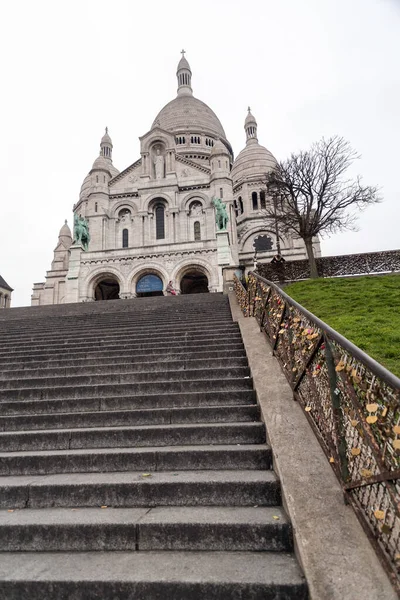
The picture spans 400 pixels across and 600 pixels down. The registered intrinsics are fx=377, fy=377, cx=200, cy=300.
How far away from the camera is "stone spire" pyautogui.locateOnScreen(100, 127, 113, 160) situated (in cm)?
4838

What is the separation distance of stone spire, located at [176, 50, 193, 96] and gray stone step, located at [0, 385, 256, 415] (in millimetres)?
66498

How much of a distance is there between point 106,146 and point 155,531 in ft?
171

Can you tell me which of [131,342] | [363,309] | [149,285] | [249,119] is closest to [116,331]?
[131,342]

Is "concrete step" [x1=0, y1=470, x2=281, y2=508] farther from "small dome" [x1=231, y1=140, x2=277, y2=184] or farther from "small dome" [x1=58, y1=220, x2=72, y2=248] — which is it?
"small dome" [x1=58, y1=220, x2=72, y2=248]

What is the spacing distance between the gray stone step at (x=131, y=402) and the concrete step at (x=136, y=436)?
530 mm

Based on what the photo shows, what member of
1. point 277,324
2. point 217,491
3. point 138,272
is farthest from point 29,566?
point 138,272

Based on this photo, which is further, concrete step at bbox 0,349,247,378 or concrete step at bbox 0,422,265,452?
concrete step at bbox 0,349,247,378

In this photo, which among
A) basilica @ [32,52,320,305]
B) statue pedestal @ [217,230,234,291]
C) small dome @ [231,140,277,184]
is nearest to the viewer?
statue pedestal @ [217,230,234,291]

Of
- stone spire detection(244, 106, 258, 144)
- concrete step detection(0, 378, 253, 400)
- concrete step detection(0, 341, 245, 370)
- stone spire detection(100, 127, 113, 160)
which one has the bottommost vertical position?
concrete step detection(0, 378, 253, 400)

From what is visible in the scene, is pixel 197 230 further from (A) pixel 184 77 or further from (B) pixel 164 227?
(A) pixel 184 77

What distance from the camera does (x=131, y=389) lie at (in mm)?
5516

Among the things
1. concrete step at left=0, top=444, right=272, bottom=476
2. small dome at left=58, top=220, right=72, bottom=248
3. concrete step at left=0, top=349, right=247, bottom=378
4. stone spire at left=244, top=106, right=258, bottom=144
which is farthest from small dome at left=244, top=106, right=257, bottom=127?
concrete step at left=0, top=444, right=272, bottom=476

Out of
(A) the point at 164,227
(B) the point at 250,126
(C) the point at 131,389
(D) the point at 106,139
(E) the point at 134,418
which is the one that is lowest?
(E) the point at 134,418

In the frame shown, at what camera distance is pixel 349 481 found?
2.76 m
